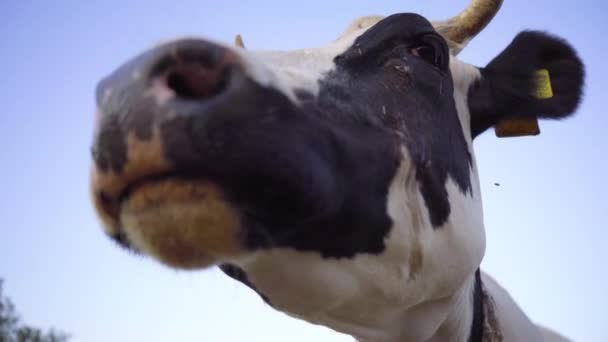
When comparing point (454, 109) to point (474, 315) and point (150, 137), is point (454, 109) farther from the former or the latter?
point (150, 137)

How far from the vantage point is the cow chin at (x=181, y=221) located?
129cm

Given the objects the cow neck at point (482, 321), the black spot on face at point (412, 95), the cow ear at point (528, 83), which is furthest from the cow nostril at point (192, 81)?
the cow neck at point (482, 321)

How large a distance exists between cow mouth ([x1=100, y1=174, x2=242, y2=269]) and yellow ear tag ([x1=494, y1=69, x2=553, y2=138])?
238 cm

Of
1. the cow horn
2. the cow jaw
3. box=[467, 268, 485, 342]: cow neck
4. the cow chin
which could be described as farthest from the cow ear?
the cow chin

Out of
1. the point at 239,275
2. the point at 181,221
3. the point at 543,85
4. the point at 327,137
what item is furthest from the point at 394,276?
the point at 543,85

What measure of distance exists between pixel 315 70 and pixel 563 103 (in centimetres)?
212

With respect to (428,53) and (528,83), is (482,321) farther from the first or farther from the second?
(428,53)

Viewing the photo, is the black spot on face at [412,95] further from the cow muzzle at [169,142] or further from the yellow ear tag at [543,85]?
the yellow ear tag at [543,85]

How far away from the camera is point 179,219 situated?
1300 millimetres

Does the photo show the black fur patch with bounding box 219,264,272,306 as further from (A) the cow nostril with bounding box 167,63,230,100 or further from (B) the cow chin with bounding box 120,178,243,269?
(A) the cow nostril with bounding box 167,63,230,100

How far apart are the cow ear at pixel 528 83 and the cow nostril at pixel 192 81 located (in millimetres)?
2134

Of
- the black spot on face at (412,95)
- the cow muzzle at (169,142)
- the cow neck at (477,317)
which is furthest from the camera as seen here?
the cow neck at (477,317)

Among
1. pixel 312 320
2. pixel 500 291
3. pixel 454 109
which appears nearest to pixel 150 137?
pixel 312 320

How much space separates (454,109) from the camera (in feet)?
9.05
